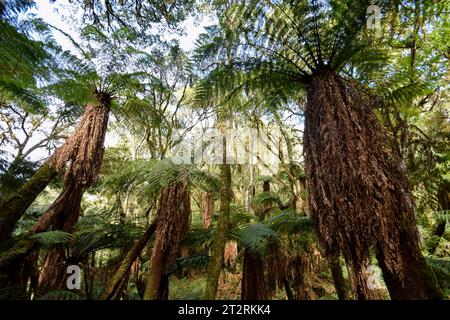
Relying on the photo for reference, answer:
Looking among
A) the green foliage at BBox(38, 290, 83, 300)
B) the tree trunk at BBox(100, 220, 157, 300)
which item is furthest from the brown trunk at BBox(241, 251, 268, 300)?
the green foliage at BBox(38, 290, 83, 300)

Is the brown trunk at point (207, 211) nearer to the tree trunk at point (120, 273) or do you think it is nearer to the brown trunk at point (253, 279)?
the brown trunk at point (253, 279)

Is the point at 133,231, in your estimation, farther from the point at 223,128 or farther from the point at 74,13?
the point at 74,13

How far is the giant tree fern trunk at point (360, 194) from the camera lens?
157 centimetres

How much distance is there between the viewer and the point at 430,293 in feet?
6.47

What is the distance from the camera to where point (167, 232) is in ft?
7.75

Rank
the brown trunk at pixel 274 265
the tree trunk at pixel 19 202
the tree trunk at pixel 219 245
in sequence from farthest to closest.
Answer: the brown trunk at pixel 274 265 < the tree trunk at pixel 19 202 < the tree trunk at pixel 219 245

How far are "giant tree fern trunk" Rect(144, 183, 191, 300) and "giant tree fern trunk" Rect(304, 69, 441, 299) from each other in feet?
4.50

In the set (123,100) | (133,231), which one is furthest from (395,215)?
(123,100)

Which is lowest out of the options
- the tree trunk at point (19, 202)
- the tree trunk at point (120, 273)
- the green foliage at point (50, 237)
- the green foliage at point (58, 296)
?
the green foliage at point (58, 296)

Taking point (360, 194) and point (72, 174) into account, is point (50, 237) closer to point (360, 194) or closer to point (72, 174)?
point (72, 174)

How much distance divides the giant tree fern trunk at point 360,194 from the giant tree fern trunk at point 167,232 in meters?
1.37

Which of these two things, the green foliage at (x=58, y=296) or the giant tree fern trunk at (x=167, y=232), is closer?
the green foliage at (x=58, y=296)

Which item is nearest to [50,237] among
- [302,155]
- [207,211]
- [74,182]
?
[74,182]

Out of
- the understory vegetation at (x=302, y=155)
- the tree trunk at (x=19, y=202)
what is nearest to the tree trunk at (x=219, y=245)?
the understory vegetation at (x=302, y=155)
